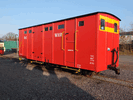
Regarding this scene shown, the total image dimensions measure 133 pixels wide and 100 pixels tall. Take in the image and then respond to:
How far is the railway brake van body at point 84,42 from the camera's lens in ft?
18.9

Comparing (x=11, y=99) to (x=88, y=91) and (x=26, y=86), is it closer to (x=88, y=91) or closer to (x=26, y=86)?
(x=26, y=86)

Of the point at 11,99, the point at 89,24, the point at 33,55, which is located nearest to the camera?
the point at 11,99

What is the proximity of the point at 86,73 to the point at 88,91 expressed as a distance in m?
1.89

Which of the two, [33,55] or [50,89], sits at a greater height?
[33,55]

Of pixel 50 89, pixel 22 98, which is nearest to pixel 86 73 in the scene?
pixel 50 89

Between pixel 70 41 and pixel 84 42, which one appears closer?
pixel 84 42

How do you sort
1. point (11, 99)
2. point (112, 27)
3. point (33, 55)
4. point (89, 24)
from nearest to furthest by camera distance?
point (11, 99), point (89, 24), point (112, 27), point (33, 55)

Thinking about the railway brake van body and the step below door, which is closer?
the railway brake van body

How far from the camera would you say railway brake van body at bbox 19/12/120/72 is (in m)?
5.75

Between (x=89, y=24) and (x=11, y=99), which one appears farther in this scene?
(x=89, y=24)

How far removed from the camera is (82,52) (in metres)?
6.27

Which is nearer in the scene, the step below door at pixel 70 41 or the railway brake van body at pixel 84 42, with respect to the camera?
the railway brake van body at pixel 84 42

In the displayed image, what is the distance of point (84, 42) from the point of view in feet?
20.2

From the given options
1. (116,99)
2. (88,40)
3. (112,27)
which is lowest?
(116,99)
